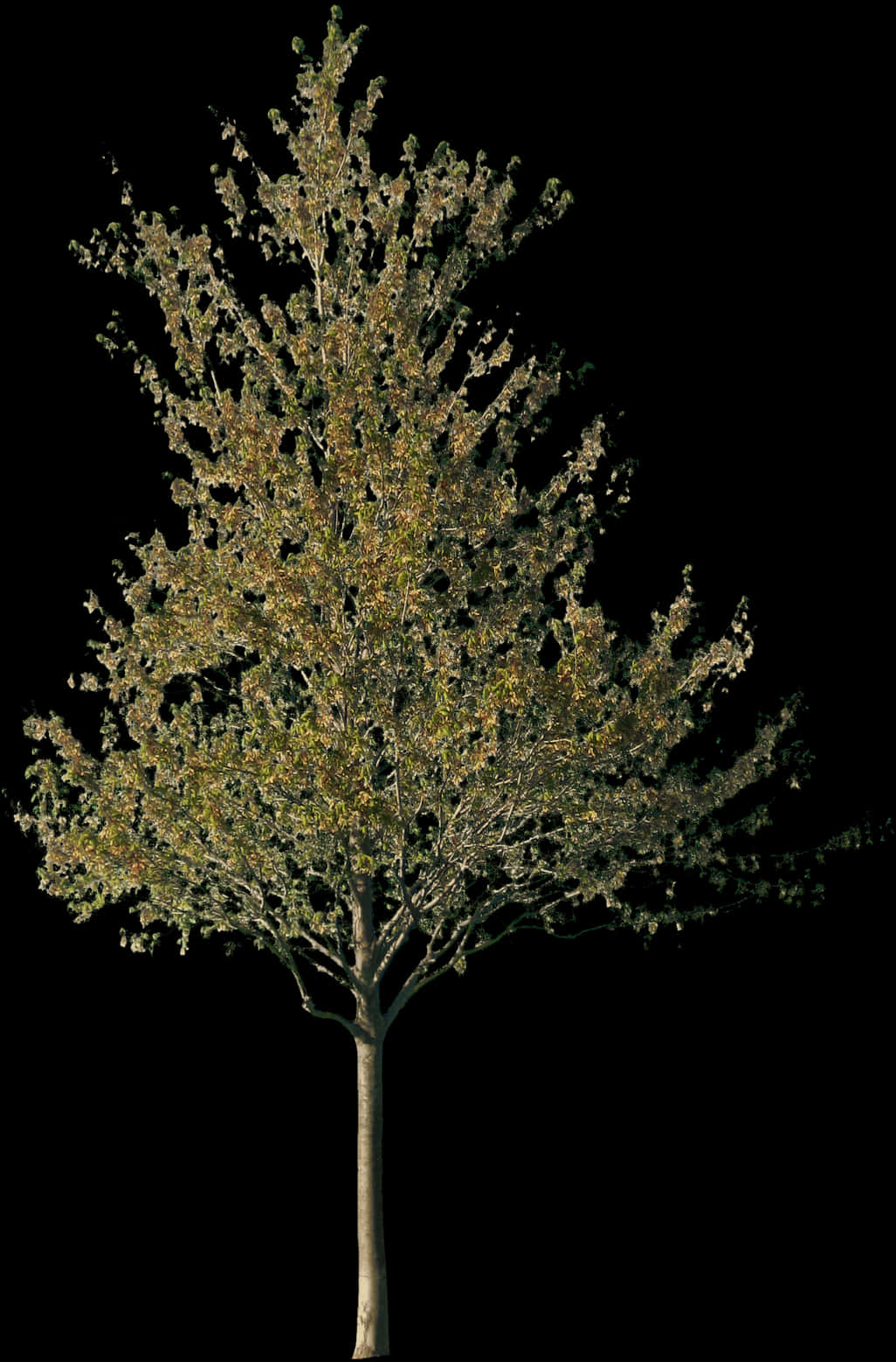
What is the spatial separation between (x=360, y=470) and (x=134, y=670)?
2608 millimetres

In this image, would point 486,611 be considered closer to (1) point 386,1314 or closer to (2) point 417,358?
(2) point 417,358

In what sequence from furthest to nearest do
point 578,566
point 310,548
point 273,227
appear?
point 273,227
point 578,566
point 310,548

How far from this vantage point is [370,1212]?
11.0 m

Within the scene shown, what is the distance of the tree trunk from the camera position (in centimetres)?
1085

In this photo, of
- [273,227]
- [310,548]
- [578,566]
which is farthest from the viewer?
[273,227]

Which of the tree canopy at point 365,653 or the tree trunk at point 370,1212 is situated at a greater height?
the tree canopy at point 365,653

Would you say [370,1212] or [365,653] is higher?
[365,653]

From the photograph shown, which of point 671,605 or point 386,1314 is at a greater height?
point 671,605

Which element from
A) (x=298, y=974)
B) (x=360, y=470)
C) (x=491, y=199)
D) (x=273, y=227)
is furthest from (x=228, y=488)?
(x=298, y=974)

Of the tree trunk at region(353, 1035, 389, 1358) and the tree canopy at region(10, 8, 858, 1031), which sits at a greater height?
the tree canopy at region(10, 8, 858, 1031)

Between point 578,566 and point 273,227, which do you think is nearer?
point 578,566

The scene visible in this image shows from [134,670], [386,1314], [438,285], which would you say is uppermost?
[438,285]

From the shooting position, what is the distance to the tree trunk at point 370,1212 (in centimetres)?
1085

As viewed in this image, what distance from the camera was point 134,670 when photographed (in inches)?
443
